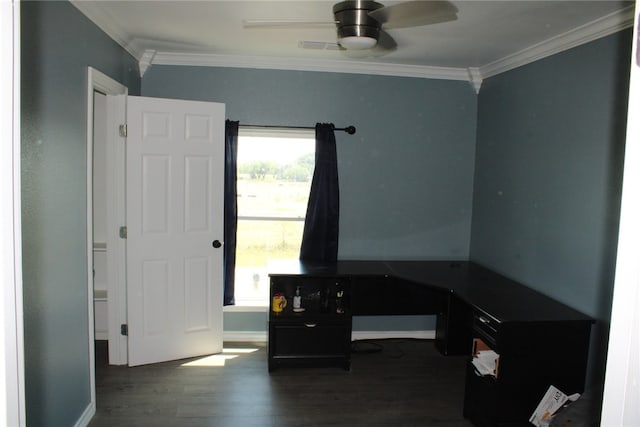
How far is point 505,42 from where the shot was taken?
11.0ft

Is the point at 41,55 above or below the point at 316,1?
below

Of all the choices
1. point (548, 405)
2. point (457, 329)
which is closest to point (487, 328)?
point (548, 405)

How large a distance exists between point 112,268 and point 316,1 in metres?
2.53

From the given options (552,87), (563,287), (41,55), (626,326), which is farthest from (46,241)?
(552,87)

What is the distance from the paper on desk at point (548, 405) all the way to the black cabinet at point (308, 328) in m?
1.46

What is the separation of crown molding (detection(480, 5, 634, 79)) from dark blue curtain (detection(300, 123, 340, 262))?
154 centimetres

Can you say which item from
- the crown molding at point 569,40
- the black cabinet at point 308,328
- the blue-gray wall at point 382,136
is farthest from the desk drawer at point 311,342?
the crown molding at point 569,40

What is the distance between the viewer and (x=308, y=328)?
3.67 m

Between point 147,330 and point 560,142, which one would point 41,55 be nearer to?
point 147,330

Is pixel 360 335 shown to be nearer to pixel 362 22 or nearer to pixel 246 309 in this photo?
pixel 246 309

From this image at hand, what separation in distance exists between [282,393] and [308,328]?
559 mm

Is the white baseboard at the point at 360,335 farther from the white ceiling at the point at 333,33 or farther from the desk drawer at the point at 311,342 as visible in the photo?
the white ceiling at the point at 333,33

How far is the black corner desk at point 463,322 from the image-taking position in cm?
266

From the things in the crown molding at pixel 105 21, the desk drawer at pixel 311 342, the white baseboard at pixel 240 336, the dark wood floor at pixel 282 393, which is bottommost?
the dark wood floor at pixel 282 393
